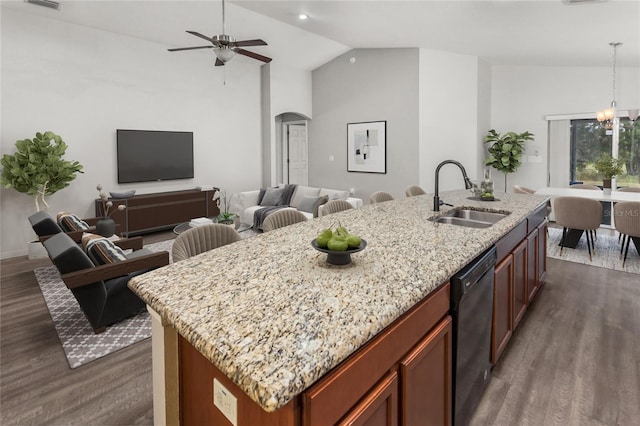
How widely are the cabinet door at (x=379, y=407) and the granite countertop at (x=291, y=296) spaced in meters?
0.18

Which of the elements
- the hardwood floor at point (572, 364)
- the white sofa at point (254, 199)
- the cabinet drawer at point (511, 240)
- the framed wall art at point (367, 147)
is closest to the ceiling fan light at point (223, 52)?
the white sofa at point (254, 199)

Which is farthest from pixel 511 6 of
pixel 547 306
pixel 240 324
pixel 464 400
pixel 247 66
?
pixel 247 66

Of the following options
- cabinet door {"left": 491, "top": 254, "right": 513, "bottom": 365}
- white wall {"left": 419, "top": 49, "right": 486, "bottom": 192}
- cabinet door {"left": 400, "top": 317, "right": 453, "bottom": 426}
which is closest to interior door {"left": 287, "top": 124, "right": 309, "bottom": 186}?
white wall {"left": 419, "top": 49, "right": 486, "bottom": 192}

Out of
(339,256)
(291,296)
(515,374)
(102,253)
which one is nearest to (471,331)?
(339,256)

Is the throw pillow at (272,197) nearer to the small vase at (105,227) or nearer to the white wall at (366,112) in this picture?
the white wall at (366,112)

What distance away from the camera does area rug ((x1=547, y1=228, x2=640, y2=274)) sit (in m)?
4.28

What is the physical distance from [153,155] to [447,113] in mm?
5309

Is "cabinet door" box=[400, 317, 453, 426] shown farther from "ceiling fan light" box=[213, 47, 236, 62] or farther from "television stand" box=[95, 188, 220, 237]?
"television stand" box=[95, 188, 220, 237]

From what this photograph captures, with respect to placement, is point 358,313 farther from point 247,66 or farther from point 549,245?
point 247,66

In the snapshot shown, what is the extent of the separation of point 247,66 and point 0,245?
17.1 feet

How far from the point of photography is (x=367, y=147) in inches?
290

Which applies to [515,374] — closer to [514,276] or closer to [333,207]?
[514,276]

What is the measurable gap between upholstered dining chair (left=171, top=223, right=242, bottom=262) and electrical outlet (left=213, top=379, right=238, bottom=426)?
1208 millimetres

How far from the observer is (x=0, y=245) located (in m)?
4.81
